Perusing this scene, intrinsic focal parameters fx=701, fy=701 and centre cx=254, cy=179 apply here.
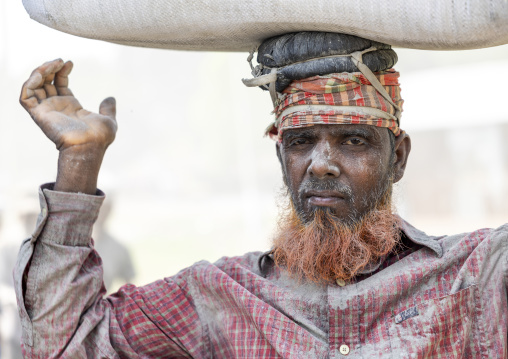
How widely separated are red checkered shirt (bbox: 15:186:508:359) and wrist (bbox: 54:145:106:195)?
0.16 ft

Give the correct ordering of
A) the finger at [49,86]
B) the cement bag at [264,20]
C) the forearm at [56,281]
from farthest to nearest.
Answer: the finger at [49,86]
the forearm at [56,281]
the cement bag at [264,20]

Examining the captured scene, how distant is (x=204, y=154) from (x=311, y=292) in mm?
Result: 11482

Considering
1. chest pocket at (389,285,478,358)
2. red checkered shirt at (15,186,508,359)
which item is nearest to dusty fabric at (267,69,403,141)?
red checkered shirt at (15,186,508,359)

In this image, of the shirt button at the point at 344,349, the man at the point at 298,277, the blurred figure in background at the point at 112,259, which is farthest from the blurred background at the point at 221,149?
the shirt button at the point at 344,349

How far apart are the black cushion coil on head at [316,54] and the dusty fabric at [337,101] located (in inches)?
1.2

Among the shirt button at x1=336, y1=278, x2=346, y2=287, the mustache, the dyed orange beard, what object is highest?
the mustache

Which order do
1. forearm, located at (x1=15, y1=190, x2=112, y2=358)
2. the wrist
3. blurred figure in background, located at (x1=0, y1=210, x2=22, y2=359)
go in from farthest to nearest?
blurred figure in background, located at (x1=0, y1=210, x2=22, y2=359) → the wrist → forearm, located at (x1=15, y1=190, x2=112, y2=358)

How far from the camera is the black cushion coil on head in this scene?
8.22 feet

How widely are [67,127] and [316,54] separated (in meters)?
0.96

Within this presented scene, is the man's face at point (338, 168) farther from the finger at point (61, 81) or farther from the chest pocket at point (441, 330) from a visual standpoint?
the finger at point (61, 81)

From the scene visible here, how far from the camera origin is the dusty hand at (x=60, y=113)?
2607mm

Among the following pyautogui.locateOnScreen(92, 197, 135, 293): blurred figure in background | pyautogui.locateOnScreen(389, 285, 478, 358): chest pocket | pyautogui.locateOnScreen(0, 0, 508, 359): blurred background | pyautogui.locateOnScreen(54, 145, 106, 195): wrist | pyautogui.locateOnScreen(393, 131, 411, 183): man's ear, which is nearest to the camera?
pyautogui.locateOnScreen(389, 285, 478, 358): chest pocket

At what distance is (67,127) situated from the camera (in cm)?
261

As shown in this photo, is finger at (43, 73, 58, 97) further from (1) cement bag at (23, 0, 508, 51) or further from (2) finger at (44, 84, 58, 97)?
(1) cement bag at (23, 0, 508, 51)
